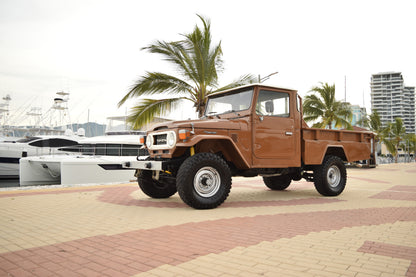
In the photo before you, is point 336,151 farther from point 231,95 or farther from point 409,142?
point 409,142

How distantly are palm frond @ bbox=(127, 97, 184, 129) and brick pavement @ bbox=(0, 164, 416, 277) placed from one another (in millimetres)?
7388

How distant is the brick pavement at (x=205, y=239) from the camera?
2.92m

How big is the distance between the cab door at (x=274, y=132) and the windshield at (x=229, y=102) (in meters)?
0.25

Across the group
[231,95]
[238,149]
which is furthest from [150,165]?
[231,95]

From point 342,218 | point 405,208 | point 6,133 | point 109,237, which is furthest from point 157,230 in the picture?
point 6,133

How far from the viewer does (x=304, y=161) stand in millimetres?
7445

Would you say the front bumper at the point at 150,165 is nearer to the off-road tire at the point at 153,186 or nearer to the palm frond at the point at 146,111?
the off-road tire at the point at 153,186

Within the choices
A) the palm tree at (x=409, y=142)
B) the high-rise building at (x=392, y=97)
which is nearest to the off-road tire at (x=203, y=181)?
the palm tree at (x=409, y=142)

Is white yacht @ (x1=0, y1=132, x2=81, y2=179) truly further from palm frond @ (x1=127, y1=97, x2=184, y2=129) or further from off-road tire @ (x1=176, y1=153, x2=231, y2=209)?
off-road tire @ (x1=176, y1=153, x2=231, y2=209)

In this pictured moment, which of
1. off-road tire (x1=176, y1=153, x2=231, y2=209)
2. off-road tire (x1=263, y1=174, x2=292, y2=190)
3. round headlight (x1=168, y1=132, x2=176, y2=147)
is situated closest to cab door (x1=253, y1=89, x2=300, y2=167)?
off-road tire (x1=176, y1=153, x2=231, y2=209)

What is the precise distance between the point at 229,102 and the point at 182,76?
8107 mm

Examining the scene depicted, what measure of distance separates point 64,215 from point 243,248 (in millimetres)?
3315

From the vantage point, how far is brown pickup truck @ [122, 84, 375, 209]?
19.2 feet

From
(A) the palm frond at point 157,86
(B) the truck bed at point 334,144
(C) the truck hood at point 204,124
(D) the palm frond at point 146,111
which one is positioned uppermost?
(A) the palm frond at point 157,86
